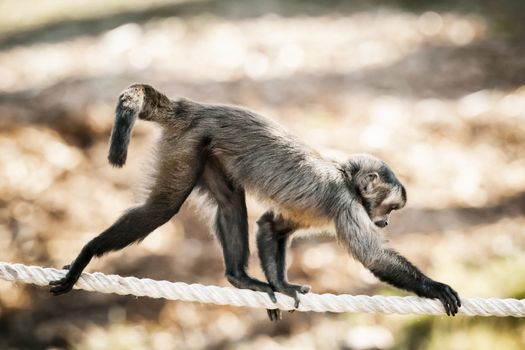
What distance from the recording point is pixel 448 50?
12.0 metres

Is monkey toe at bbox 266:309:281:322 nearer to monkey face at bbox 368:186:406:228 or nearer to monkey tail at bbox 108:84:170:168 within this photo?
monkey face at bbox 368:186:406:228

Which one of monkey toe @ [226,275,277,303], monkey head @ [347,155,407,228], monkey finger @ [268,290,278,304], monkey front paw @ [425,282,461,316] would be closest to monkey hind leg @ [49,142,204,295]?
monkey toe @ [226,275,277,303]

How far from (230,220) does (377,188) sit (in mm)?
1079

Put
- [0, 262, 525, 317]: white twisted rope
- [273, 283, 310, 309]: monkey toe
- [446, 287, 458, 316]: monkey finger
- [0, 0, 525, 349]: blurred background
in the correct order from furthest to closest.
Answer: [0, 0, 525, 349]: blurred background → [273, 283, 310, 309]: monkey toe → [446, 287, 458, 316]: monkey finger → [0, 262, 525, 317]: white twisted rope

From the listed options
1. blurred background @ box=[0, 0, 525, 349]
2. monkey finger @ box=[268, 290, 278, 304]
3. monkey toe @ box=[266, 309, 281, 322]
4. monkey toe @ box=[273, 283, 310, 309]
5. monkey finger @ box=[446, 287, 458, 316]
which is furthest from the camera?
blurred background @ box=[0, 0, 525, 349]

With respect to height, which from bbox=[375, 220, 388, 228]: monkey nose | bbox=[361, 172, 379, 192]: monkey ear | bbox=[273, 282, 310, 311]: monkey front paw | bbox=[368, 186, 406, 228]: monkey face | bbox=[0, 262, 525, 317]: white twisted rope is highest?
bbox=[361, 172, 379, 192]: monkey ear

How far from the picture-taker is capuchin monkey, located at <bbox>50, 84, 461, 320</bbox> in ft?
14.4

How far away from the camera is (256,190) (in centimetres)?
488

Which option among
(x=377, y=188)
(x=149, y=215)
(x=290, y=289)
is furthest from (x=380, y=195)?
(x=149, y=215)

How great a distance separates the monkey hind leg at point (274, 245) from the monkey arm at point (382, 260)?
58 centimetres

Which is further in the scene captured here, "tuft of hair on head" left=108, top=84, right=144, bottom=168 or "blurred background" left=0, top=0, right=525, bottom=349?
"blurred background" left=0, top=0, right=525, bottom=349

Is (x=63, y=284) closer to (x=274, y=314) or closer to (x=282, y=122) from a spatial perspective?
(x=274, y=314)

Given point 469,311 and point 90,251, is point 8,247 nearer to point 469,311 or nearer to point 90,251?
point 90,251

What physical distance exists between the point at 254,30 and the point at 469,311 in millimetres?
8980
